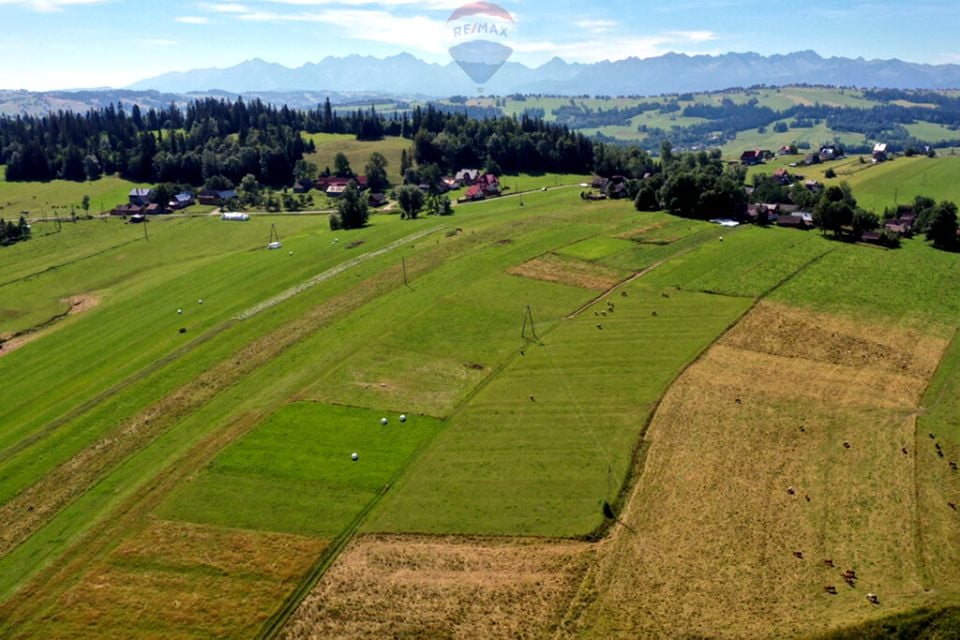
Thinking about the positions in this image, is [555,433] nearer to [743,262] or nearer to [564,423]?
[564,423]

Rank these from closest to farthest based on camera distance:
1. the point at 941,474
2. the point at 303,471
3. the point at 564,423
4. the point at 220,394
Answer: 1. the point at 941,474
2. the point at 303,471
3. the point at 564,423
4. the point at 220,394

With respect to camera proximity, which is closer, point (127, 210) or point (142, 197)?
point (127, 210)

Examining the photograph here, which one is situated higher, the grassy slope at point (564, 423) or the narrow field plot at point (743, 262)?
the narrow field plot at point (743, 262)

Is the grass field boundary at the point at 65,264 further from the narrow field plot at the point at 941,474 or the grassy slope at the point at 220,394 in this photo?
the narrow field plot at the point at 941,474

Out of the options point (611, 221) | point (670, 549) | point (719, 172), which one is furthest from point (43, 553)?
point (719, 172)

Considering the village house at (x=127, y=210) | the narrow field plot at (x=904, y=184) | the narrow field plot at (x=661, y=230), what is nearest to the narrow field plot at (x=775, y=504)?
the narrow field plot at (x=661, y=230)

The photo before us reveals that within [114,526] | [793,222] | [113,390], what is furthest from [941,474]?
[793,222]
